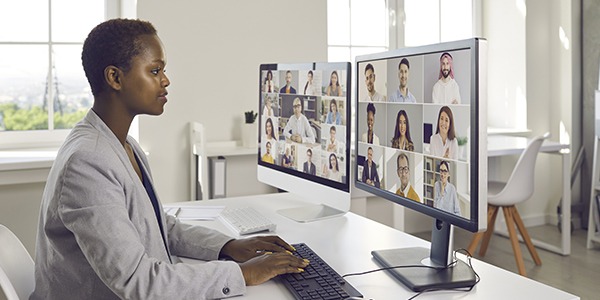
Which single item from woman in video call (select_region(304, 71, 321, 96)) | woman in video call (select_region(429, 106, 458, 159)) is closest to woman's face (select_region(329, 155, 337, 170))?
woman in video call (select_region(304, 71, 321, 96))

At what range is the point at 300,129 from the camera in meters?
2.02

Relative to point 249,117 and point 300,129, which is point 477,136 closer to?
point 300,129

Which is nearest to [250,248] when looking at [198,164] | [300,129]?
[300,129]

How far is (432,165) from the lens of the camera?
136 centimetres

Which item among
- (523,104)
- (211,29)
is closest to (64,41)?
(211,29)

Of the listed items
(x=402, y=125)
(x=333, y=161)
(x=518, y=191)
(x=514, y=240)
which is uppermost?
(x=402, y=125)

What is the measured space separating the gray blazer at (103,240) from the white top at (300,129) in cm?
73

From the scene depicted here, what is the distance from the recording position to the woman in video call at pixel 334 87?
1.85m

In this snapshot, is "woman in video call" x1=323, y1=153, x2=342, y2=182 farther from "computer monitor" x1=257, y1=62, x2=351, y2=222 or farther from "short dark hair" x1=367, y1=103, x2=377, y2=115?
"short dark hair" x1=367, y1=103, x2=377, y2=115

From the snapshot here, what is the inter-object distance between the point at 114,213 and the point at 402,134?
67cm

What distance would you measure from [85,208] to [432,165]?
706 mm

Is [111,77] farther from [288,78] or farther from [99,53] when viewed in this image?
[288,78]

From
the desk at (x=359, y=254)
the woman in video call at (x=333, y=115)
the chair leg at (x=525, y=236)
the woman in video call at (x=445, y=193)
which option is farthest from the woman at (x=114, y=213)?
the chair leg at (x=525, y=236)

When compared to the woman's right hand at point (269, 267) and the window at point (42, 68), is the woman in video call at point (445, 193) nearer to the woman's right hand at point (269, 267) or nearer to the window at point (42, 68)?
the woman's right hand at point (269, 267)
